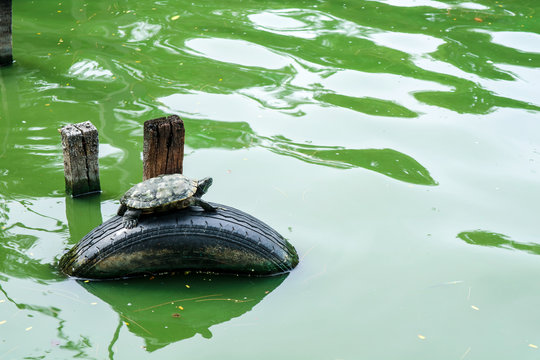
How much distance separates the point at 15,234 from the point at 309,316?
96.9 inches

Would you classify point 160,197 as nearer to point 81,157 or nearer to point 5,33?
point 81,157

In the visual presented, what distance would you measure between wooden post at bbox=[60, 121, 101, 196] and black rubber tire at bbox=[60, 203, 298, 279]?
93 cm

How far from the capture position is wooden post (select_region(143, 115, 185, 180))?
473 cm

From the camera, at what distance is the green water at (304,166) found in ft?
13.6

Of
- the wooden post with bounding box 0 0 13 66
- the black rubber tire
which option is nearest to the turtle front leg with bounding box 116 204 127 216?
the black rubber tire

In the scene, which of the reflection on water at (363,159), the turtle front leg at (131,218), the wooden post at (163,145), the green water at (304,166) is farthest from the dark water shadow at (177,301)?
the reflection on water at (363,159)

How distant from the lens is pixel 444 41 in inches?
367

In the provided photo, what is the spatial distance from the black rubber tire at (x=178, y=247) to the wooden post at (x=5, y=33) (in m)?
4.30

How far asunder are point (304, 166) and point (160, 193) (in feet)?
7.16

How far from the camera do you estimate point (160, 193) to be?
4.34m

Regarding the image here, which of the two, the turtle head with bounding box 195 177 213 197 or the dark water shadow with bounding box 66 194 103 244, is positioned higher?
the turtle head with bounding box 195 177 213 197

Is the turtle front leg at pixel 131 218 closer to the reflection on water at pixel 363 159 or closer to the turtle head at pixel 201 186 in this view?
the turtle head at pixel 201 186

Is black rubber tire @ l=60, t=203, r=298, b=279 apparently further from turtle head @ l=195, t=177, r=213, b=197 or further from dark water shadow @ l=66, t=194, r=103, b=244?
dark water shadow @ l=66, t=194, r=103, b=244

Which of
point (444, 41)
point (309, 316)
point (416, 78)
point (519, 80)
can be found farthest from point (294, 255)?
point (444, 41)
